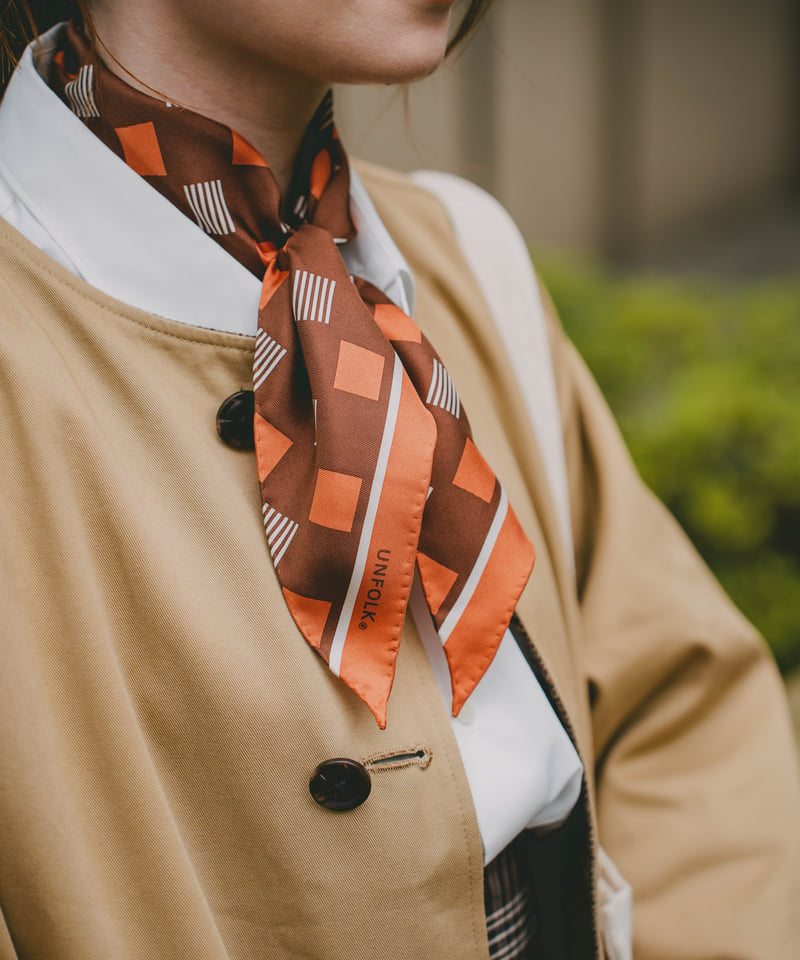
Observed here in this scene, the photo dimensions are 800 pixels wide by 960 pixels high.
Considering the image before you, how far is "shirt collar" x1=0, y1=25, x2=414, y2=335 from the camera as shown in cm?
93

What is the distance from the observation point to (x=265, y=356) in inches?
36.9

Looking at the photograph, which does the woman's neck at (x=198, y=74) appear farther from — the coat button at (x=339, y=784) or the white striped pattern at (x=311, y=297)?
the coat button at (x=339, y=784)

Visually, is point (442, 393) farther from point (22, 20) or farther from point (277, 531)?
point (22, 20)

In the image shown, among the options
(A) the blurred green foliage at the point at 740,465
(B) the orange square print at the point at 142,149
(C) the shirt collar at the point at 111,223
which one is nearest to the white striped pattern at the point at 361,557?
(C) the shirt collar at the point at 111,223

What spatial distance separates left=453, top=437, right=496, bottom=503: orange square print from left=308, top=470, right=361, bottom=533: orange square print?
0.14 metres

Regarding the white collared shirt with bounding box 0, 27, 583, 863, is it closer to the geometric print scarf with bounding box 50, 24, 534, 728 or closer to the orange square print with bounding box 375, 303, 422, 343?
the geometric print scarf with bounding box 50, 24, 534, 728

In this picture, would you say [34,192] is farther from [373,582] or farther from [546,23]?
[546,23]

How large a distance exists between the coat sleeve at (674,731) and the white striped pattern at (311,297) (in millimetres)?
545

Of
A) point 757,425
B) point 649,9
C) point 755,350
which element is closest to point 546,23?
point 649,9

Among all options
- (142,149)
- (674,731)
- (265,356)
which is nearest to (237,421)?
(265,356)

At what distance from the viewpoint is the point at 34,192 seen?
935 millimetres

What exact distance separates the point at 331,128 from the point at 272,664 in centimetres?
66

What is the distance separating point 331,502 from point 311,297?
0.21 meters

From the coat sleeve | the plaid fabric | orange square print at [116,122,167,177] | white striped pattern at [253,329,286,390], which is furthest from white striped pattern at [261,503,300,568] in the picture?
the coat sleeve
